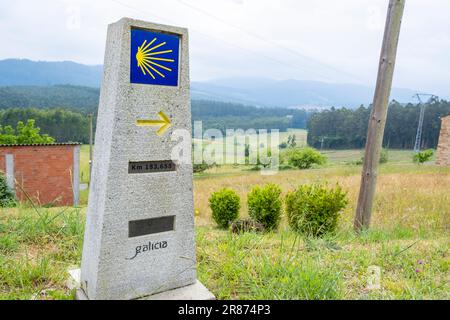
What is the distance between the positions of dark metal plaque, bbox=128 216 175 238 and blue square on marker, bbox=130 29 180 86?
2.95 feet

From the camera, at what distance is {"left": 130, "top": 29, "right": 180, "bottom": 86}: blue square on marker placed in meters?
2.23

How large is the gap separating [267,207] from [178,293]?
14.4 feet

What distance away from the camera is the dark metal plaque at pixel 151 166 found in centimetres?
229

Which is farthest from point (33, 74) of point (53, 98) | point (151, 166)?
point (151, 166)

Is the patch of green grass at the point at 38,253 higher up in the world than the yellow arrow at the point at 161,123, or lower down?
lower down

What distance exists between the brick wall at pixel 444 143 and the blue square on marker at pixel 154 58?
99.5 feet

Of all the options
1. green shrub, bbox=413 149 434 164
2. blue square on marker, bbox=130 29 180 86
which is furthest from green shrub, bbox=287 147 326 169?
blue square on marker, bbox=130 29 180 86

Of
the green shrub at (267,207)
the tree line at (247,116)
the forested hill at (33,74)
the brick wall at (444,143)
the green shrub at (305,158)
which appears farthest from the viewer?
the forested hill at (33,74)

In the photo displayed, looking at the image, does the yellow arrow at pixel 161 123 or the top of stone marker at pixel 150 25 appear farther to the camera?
the yellow arrow at pixel 161 123

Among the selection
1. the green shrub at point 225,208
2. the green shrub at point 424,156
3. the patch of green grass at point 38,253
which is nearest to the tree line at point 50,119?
the green shrub at point 424,156

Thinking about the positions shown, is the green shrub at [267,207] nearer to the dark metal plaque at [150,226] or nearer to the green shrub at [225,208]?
the green shrub at [225,208]

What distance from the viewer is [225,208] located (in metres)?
7.72

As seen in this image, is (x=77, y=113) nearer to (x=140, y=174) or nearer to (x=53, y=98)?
(x=53, y=98)

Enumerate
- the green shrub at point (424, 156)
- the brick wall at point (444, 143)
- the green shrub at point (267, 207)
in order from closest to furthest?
the green shrub at point (267, 207) → the brick wall at point (444, 143) → the green shrub at point (424, 156)
